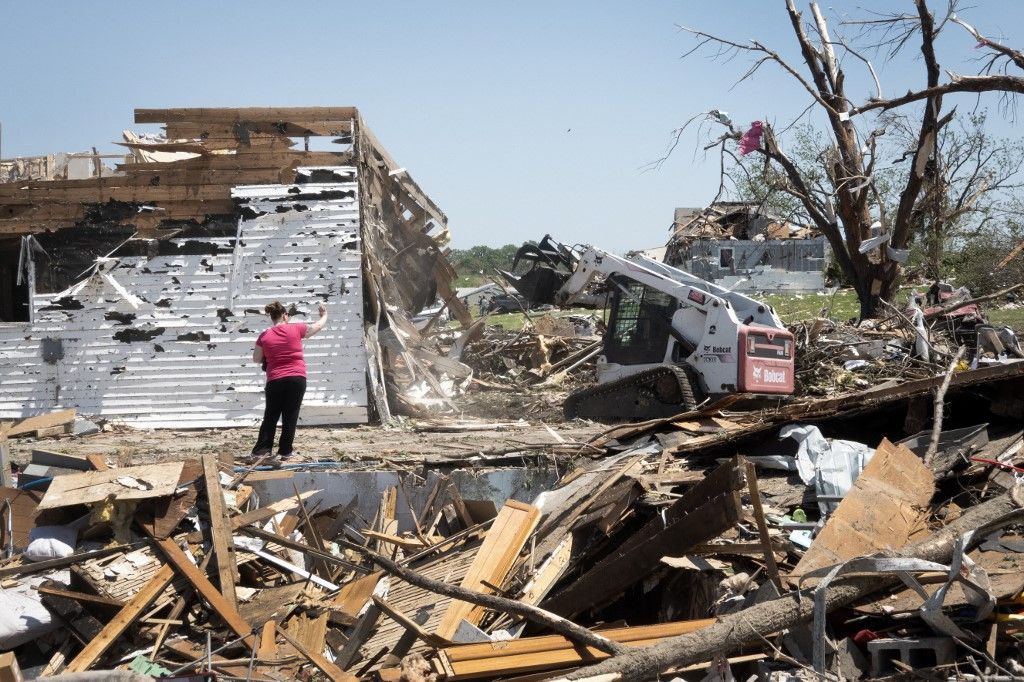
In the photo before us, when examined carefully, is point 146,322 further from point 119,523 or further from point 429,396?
point 119,523

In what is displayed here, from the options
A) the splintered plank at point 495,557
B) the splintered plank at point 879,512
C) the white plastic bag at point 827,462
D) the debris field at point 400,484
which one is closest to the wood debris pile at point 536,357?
the debris field at point 400,484

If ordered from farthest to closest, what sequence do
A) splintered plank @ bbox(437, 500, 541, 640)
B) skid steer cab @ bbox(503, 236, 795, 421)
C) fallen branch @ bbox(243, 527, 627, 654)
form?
Result: skid steer cab @ bbox(503, 236, 795, 421) → splintered plank @ bbox(437, 500, 541, 640) → fallen branch @ bbox(243, 527, 627, 654)

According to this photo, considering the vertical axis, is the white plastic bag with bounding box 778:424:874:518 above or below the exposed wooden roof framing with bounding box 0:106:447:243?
below

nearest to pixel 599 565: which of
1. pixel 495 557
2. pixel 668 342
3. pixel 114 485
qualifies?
pixel 495 557

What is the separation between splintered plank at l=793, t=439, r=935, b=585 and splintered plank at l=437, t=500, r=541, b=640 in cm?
187

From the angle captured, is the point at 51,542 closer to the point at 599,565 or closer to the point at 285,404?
the point at 285,404

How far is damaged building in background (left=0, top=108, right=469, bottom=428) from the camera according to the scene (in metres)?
13.7

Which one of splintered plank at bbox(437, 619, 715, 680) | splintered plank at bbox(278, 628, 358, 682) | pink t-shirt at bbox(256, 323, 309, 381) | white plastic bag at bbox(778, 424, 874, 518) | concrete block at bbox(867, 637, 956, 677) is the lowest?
splintered plank at bbox(278, 628, 358, 682)

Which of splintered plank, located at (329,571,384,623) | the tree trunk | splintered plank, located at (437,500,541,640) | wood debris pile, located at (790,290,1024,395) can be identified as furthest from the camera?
the tree trunk

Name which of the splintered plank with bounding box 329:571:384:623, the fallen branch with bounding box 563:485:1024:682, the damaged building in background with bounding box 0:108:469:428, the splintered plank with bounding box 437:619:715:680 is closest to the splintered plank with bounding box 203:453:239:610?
the splintered plank with bounding box 329:571:384:623

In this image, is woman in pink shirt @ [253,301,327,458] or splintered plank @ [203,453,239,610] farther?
woman in pink shirt @ [253,301,327,458]

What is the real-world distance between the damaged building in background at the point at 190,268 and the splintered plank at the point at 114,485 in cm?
596

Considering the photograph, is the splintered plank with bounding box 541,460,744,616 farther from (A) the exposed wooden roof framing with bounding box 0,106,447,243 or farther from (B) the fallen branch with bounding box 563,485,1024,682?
(A) the exposed wooden roof framing with bounding box 0,106,447,243

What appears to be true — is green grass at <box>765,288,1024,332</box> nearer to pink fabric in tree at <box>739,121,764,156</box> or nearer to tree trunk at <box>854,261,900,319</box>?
tree trunk at <box>854,261,900,319</box>
